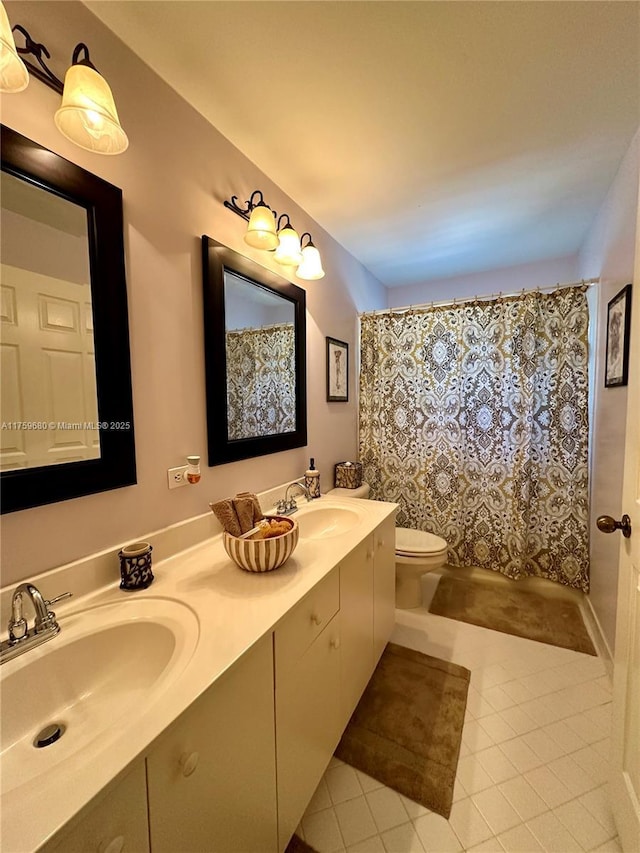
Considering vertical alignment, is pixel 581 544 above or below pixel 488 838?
above

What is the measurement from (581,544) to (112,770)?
250cm

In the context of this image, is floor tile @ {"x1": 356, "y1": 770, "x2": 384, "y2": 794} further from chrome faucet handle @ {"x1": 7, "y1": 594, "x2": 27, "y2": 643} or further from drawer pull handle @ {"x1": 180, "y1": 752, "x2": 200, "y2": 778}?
chrome faucet handle @ {"x1": 7, "y1": 594, "x2": 27, "y2": 643}

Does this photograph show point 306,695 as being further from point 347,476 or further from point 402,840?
point 347,476

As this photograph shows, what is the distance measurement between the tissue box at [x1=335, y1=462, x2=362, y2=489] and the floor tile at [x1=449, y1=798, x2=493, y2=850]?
4.83 ft

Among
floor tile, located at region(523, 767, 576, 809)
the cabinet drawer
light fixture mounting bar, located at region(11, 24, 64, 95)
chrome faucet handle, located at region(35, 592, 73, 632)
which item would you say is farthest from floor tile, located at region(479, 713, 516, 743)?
light fixture mounting bar, located at region(11, 24, 64, 95)

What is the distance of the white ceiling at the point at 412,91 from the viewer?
3.25ft

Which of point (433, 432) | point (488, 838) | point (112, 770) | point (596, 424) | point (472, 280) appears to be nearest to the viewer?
point (112, 770)

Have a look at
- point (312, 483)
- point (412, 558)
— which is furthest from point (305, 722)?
point (412, 558)

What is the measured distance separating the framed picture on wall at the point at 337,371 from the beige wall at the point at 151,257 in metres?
0.85

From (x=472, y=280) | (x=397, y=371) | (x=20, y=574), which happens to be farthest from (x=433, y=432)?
(x=20, y=574)

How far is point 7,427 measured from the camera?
0.79 meters

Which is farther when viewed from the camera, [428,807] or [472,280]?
[472,280]

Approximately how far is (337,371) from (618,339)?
4.86ft

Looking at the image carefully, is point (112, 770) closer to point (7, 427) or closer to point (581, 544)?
point (7, 427)
